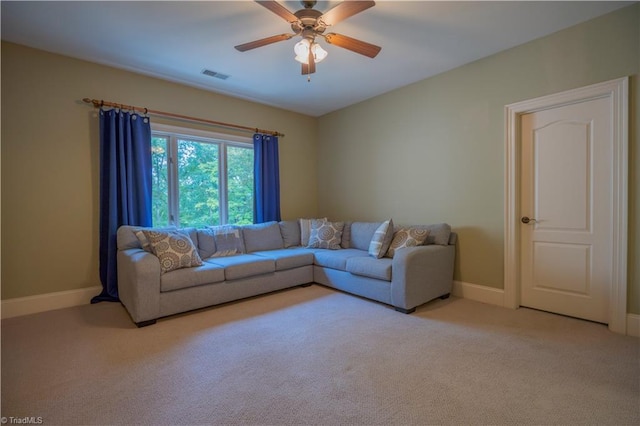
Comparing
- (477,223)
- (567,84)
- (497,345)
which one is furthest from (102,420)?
(567,84)

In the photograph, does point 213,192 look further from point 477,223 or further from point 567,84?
point 567,84

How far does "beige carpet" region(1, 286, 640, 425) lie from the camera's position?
5.37 feet

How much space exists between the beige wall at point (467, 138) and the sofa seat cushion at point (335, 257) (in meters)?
0.84

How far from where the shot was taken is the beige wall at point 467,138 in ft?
8.52

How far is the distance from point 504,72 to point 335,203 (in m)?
2.94

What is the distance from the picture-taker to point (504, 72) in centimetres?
322

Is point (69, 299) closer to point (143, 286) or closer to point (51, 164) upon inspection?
point (143, 286)

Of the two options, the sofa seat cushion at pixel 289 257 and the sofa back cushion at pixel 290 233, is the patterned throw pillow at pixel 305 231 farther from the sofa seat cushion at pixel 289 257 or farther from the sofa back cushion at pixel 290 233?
the sofa seat cushion at pixel 289 257

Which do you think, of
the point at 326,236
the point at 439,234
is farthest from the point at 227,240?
the point at 439,234

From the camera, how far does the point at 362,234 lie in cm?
426

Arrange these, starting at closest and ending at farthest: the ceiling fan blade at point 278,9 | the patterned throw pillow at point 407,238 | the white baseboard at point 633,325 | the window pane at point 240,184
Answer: the ceiling fan blade at point 278,9
the white baseboard at point 633,325
the patterned throw pillow at point 407,238
the window pane at point 240,184

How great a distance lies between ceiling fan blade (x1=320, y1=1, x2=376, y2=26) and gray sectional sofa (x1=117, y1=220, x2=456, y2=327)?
2.11 metres

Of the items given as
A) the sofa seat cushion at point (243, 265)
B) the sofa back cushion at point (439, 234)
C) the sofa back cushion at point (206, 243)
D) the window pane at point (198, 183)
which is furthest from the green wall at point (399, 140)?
the sofa seat cushion at point (243, 265)

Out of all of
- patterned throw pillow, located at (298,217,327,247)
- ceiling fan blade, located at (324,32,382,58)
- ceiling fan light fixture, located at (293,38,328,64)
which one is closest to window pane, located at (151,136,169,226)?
patterned throw pillow, located at (298,217,327,247)
